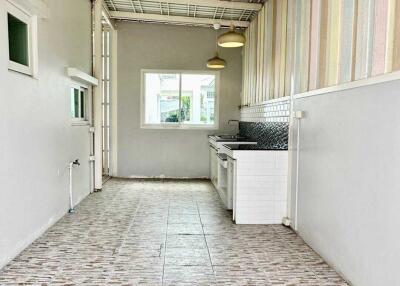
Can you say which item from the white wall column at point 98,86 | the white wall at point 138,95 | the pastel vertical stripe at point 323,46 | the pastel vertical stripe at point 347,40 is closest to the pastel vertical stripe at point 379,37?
the pastel vertical stripe at point 347,40

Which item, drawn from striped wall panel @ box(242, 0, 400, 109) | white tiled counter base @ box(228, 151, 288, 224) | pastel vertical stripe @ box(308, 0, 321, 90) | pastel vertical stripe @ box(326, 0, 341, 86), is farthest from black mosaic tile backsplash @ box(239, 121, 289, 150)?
pastel vertical stripe @ box(326, 0, 341, 86)

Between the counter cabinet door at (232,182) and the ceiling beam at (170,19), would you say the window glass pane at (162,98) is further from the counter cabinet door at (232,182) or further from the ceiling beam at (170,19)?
the counter cabinet door at (232,182)

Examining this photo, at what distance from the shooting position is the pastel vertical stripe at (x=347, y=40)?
9.03ft

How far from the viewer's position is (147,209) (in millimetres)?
4988

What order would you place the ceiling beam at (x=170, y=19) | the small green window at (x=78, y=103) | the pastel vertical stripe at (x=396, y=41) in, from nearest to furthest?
the pastel vertical stripe at (x=396, y=41)
the small green window at (x=78, y=103)
the ceiling beam at (x=170, y=19)

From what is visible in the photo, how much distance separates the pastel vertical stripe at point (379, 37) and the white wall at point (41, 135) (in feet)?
9.38

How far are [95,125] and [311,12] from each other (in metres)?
4.00

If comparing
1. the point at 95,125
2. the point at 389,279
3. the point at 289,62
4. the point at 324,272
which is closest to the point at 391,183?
the point at 389,279

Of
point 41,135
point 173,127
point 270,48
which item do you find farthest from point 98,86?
point 270,48

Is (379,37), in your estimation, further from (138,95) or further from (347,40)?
(138,95)

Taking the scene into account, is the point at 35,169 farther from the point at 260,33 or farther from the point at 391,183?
the point at 260,33

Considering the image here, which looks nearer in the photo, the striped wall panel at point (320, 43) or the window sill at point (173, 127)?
the striped wall panel at point (320, 43)

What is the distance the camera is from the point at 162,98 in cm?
773

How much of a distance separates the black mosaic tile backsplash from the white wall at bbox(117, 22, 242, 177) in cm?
114
